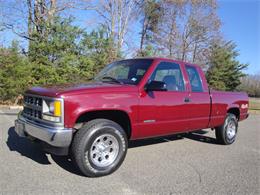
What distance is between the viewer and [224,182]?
4.07 metres

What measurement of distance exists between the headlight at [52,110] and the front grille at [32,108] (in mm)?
154

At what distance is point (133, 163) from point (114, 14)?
75.7ft

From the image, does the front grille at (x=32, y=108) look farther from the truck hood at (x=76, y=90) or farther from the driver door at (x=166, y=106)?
the driver door at (x=166, y=106)

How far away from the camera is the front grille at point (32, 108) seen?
13.4ft

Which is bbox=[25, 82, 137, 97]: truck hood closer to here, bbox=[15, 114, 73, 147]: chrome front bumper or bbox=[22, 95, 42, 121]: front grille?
bbox=[22, 95, 42, 121]: front grille

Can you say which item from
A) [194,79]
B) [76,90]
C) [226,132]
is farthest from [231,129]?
[76,90]

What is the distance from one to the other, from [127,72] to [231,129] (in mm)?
3475

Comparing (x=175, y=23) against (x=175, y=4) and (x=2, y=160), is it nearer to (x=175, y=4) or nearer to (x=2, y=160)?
(x=175, y=4)

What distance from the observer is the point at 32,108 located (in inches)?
169

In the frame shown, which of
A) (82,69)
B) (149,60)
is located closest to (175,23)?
(82,69)

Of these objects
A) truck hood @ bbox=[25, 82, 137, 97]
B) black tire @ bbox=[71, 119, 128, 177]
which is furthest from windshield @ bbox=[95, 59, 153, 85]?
black tire @ bbox=[71, 119, 128, 177]

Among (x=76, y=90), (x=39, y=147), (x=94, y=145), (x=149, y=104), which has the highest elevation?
(x=76, y=90)

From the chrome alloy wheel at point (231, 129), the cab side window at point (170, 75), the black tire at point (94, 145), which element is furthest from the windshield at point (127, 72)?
the chrome alloy wheel at point (231, 129)

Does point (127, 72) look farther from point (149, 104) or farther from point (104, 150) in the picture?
point (104, 150)
